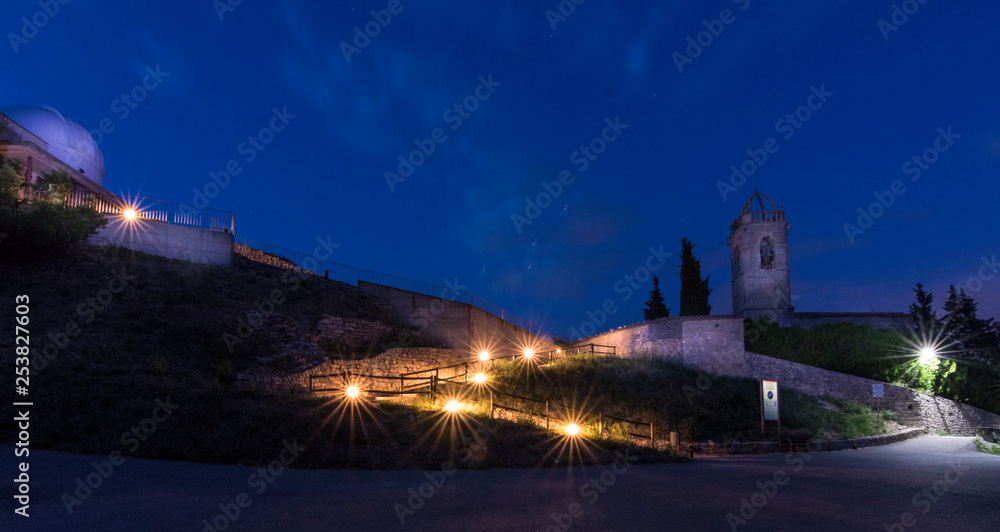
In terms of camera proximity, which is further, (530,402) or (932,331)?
(932,331)

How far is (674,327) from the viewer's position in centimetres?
2862

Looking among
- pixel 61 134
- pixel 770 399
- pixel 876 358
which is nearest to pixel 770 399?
pixel 770 399

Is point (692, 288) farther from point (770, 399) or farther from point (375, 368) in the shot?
point (375, 368)

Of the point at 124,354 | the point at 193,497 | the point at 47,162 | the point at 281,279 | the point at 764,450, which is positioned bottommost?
the point at 764,450

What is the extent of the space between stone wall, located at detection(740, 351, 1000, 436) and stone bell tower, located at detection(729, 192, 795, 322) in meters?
7.61

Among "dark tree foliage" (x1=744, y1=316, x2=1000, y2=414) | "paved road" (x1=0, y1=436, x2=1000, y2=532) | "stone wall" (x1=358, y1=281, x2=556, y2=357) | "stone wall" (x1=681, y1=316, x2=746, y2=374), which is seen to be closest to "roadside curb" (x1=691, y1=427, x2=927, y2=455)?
"paved road" (x1=0, y1=436, x2=1000, y2=532)

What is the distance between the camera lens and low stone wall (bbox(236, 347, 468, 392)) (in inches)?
703

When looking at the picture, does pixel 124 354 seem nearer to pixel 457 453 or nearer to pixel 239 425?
pixel 239 425

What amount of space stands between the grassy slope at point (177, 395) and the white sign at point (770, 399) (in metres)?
8.94

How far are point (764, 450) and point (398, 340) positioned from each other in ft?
55.6

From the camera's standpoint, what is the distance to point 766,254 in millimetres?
35812

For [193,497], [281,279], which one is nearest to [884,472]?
[193,497]

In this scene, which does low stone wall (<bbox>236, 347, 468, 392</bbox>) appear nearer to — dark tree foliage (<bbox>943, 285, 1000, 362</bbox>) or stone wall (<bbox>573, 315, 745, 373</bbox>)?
stone wall (<bbox>573, 315, 745, 373</bbox>)

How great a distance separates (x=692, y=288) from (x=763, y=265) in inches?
228
